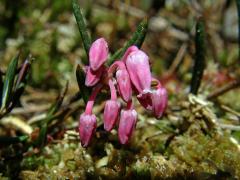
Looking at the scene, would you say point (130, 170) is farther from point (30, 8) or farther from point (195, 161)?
point (30, 8)

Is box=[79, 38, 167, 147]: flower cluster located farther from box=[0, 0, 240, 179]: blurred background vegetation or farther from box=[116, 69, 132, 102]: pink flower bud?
box=[0, 0, 240, 179]: blurred background vegetation

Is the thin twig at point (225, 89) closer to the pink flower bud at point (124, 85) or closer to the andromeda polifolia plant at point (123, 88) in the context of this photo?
the andromeda polifolia plant at point (123, 88)

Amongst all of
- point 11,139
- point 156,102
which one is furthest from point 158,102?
point 11,139

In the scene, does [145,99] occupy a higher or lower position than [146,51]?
higher

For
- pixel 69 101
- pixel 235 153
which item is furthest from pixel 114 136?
pixel 235 153

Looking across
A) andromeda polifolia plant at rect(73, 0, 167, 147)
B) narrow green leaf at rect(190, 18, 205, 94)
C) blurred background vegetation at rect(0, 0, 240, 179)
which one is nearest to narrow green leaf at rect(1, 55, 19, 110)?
blurred background vegetation at rect(0, 0, 240, 179)

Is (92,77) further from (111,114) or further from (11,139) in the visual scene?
(11,139)
